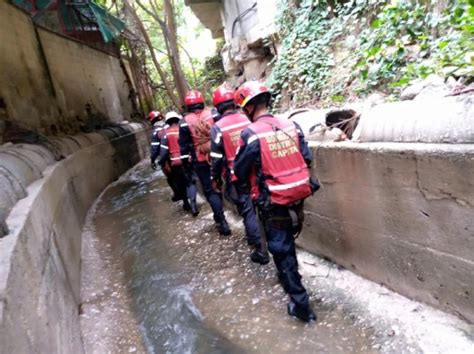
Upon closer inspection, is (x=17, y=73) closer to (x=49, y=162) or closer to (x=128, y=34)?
(x=49, y=162)

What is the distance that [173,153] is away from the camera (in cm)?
649

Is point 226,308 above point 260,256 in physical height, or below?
below

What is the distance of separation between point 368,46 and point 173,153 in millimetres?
3590

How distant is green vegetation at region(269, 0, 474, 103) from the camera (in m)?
3.15

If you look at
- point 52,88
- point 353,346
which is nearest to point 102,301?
point 353,346

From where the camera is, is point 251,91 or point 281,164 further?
point 251,91

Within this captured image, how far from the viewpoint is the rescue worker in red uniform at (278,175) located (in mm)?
2834

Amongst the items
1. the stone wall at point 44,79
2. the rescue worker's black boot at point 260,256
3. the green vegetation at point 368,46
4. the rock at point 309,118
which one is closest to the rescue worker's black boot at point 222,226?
the rescue worker's black boot at point 260,256

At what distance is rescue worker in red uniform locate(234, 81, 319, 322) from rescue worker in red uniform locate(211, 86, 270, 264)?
921 mm

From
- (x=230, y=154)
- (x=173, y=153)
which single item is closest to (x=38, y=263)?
(x=230, y=154)

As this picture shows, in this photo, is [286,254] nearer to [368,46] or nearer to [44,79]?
[368,46]

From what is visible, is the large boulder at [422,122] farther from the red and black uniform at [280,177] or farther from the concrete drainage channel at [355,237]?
the red and black uniform at [280,177]

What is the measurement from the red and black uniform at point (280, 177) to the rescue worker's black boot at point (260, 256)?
100 cm

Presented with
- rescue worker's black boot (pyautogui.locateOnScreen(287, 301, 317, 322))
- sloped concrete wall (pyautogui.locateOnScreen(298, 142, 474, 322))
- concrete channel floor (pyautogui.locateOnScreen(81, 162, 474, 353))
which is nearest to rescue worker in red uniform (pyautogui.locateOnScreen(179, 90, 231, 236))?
concrete channel floor (pyautogui.locateOnScreen(81, 162, 474, 353))
